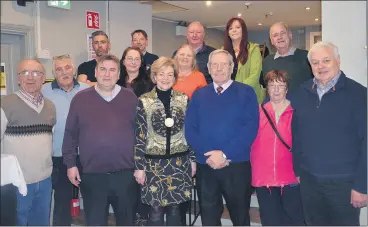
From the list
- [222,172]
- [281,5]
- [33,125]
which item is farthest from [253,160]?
[281,5]

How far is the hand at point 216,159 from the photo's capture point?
1.97m

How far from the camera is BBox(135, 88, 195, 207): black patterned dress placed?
1.99 metres

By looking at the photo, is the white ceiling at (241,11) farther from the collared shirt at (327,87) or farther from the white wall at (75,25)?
the collared shirt at (327,87)

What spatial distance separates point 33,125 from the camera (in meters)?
1.92

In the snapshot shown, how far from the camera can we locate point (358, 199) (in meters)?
1.75

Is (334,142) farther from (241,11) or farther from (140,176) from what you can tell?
(241,11)

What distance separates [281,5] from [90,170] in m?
5.49

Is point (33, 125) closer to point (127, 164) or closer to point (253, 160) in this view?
point (127, 164)

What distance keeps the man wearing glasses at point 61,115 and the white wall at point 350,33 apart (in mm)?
1598

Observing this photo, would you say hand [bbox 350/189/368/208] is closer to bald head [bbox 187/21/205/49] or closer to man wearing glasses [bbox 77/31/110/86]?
bald head [bbox 187/21/205/49]

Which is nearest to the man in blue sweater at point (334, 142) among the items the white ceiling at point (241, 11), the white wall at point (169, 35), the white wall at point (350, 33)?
the white wall at point (350, 33)

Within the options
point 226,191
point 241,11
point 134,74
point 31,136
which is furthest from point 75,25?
point 241,11

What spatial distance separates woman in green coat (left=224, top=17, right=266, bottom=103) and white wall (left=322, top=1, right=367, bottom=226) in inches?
19.1

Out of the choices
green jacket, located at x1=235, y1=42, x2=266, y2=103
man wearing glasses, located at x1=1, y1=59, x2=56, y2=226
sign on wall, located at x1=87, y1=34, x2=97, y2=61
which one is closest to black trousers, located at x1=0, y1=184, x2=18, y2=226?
man wearing glasses, located at x1=1, y1=59, x2=56, y2=226
